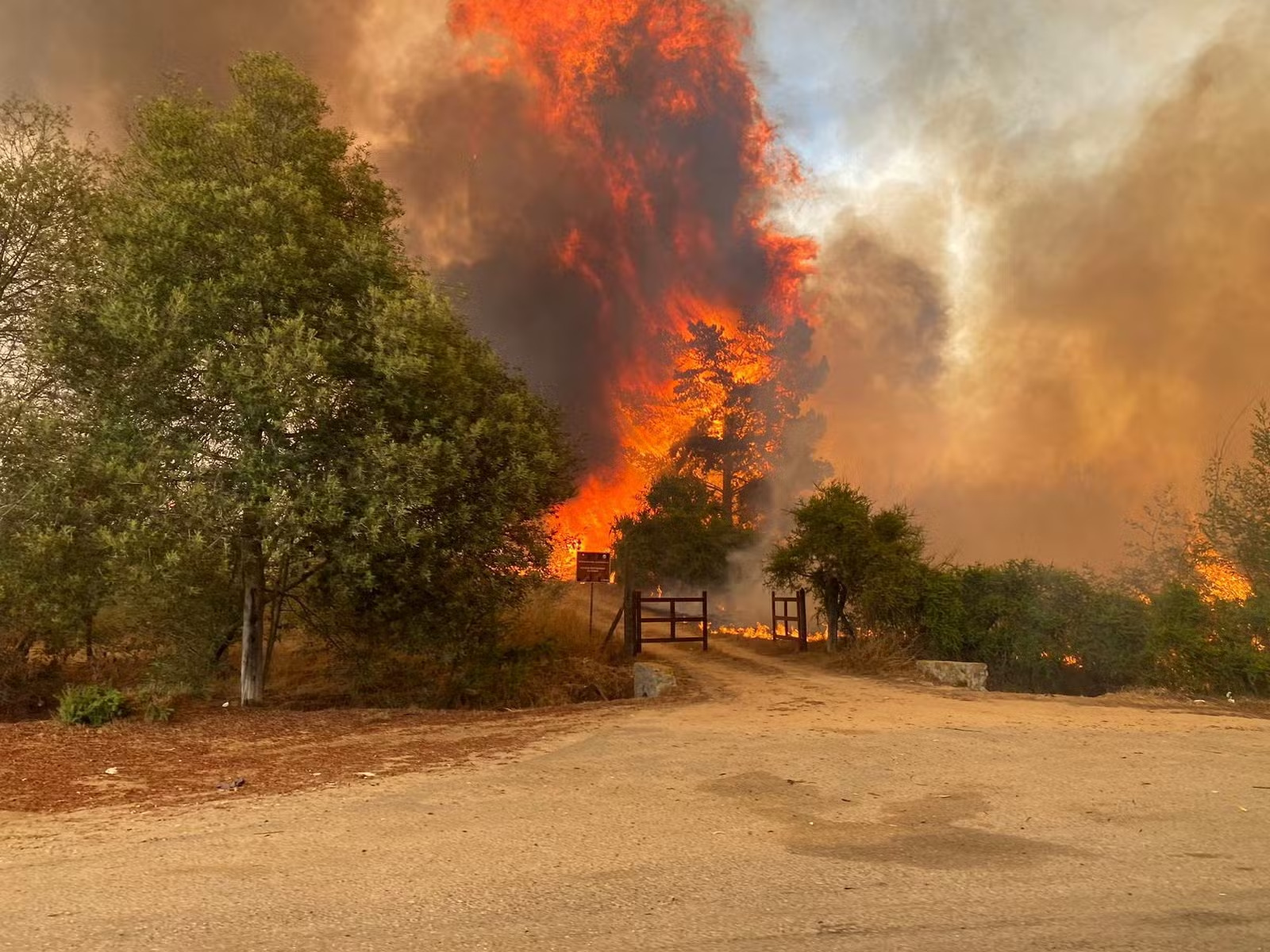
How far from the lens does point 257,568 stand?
14922mm

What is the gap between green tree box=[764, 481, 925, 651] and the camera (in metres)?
21.9

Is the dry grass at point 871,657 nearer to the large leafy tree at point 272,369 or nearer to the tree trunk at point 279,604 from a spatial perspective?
the large leafy tree at point 272,369

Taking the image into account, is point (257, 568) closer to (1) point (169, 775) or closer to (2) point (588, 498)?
(1) point (169, 775)

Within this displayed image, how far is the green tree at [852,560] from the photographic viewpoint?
2188 centimetres

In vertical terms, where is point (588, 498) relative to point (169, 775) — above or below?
above

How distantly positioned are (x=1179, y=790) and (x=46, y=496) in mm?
15268

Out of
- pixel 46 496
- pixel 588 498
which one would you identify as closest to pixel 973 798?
pixel 46 496

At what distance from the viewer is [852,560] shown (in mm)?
23359

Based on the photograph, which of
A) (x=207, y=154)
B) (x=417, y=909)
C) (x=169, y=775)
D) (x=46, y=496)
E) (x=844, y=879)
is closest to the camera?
(x=417, y=909)

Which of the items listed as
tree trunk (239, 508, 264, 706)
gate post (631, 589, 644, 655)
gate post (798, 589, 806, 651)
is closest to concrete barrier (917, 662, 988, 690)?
gate post (798, 589, 806, 651)

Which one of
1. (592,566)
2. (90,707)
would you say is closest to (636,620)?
(592,566)

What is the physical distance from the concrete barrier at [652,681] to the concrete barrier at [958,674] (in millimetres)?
5868

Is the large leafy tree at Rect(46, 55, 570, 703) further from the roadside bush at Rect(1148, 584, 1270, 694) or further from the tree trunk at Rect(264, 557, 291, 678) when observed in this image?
the roadside bush at Rect(1148, 584, 1270, 694)

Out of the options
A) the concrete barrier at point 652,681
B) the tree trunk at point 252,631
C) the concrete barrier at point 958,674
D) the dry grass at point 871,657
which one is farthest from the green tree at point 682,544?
the tree trunk at point 252,631
